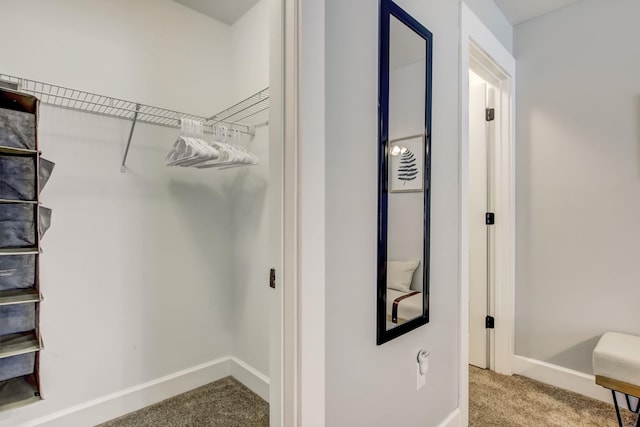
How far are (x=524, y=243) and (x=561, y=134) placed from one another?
0.75 metres

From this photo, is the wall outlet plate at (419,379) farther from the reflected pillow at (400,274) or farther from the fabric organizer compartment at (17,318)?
the fabric organizer compartment at (17,318)

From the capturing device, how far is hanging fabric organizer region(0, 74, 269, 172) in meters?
1.59

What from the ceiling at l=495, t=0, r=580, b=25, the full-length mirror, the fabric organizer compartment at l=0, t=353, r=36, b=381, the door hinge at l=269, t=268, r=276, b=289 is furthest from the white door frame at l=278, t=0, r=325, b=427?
the ceiling at l=495, t=0, r=580, b=25

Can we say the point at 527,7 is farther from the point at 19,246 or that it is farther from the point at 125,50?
the point at 19,246

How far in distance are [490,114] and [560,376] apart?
1.80m

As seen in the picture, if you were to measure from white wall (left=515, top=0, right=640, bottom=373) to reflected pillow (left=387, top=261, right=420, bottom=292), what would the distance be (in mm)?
1366

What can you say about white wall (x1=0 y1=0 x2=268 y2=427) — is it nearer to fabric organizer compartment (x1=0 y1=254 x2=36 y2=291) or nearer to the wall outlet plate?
fabric organizer compartment (x1=0 y1=254 x2=36 y2=291)

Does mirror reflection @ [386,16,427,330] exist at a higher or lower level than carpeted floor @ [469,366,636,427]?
higher

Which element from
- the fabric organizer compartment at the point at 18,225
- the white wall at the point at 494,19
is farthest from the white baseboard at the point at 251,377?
the white wall at the point at 494,19

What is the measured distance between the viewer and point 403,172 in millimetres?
1319

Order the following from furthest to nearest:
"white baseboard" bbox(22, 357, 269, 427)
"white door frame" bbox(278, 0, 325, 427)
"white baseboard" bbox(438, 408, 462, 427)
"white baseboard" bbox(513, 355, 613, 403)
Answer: "white baseboard" bbox(513, 355, 613, 403) → "white baseboard" bbox(22, 357, 269, 427) → "white baseboard" bbox(438, 408, 462, 427) → "white door frame" bbox(278, 0, 325, 427)

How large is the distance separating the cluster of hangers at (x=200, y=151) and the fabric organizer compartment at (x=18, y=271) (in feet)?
2.54

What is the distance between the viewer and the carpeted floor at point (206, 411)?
1.78 m

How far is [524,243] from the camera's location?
2.28 m
